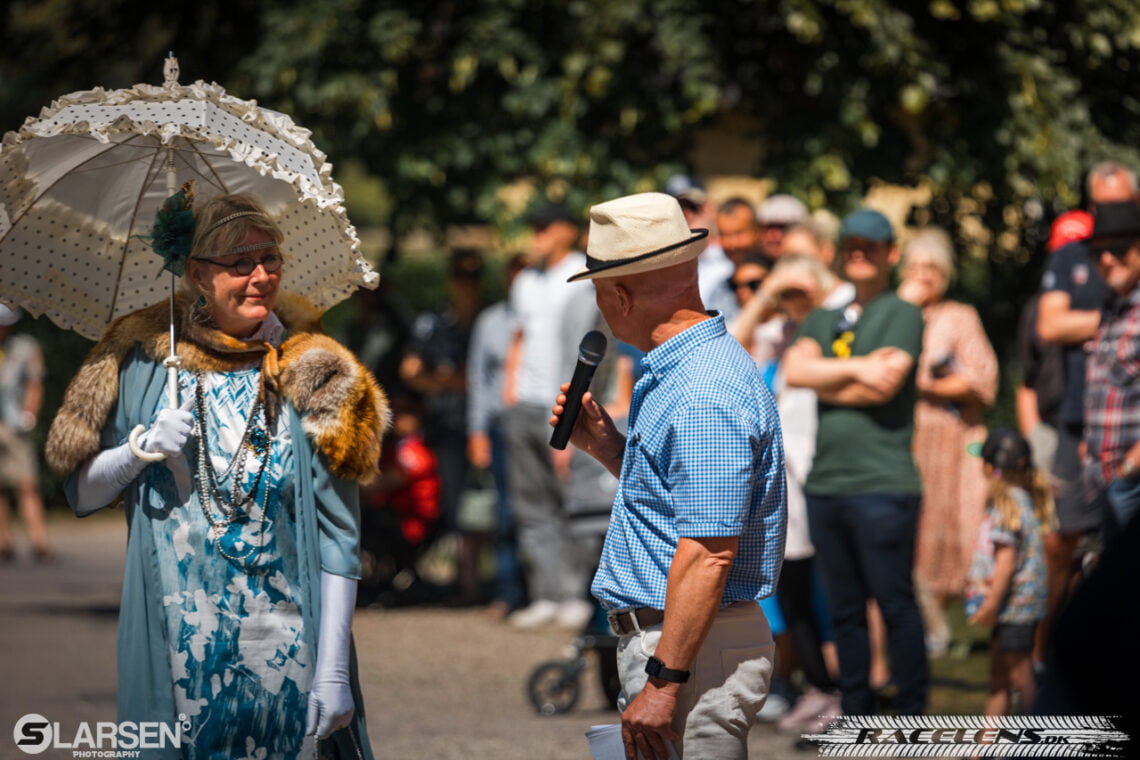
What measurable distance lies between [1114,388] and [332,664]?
3.40 meters

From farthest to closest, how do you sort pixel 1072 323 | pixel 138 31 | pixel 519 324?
1. pixel 138 31
2. pixel 519 324
3. pixel 1072 323

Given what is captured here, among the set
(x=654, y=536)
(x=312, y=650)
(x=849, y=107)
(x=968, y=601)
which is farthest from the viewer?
(x=849, y=107)

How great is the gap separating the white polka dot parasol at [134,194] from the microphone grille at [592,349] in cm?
64

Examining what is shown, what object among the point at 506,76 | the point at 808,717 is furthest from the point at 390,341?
the point at 808,717

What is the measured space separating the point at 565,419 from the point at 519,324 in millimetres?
6247

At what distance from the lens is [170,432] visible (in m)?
3.66

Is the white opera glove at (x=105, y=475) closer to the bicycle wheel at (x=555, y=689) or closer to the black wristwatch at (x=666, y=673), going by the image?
the black wristwatch at (x=666, y=673)

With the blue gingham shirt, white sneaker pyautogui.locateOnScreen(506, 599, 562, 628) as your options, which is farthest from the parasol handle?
white sneaker pyautogui.locateOnScreen(506, 599, 562, 628)

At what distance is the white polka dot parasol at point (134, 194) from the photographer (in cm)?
381

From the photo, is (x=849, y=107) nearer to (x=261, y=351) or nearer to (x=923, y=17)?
(x=923, y=17)

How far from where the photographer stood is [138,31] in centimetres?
1088

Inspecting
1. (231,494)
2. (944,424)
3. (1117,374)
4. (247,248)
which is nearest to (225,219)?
(247,248)

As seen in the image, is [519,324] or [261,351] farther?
[519,324]

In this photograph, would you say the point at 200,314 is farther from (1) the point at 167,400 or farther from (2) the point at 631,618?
(2) the point at 631,618
